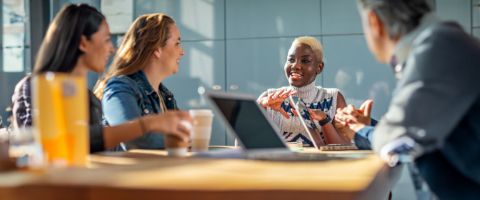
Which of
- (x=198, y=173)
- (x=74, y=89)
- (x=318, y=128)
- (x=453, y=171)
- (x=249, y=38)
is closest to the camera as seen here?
(x=198, y=173)

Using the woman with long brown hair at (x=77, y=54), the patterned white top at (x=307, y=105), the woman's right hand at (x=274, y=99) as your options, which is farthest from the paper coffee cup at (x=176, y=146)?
the patterned white top at (x=307, y=105)

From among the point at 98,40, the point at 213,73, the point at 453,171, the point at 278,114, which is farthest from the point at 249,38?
the point at 453,171

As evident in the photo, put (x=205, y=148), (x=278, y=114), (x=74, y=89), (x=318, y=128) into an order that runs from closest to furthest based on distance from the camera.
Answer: (x=74, y=89), (x=205, y=148), (x=318, y=128), (x=278, y=114)

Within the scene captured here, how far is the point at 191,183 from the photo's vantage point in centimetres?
121

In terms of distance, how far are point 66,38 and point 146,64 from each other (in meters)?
0.80

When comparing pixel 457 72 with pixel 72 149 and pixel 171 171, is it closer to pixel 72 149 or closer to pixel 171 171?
pixel 171 171

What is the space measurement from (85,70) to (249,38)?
5605 millimetres

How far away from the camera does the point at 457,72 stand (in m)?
1.57

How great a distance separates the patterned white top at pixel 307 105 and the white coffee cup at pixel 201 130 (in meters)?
1.40

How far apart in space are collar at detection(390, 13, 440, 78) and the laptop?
0.34 metres

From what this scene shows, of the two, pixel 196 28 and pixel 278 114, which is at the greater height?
pixel 196 28

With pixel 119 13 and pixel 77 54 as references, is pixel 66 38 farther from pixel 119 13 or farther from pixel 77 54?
pixel 119 13

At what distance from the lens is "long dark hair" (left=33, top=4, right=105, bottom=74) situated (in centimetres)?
221

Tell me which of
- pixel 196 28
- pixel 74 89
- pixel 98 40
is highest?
pixel 196 28
